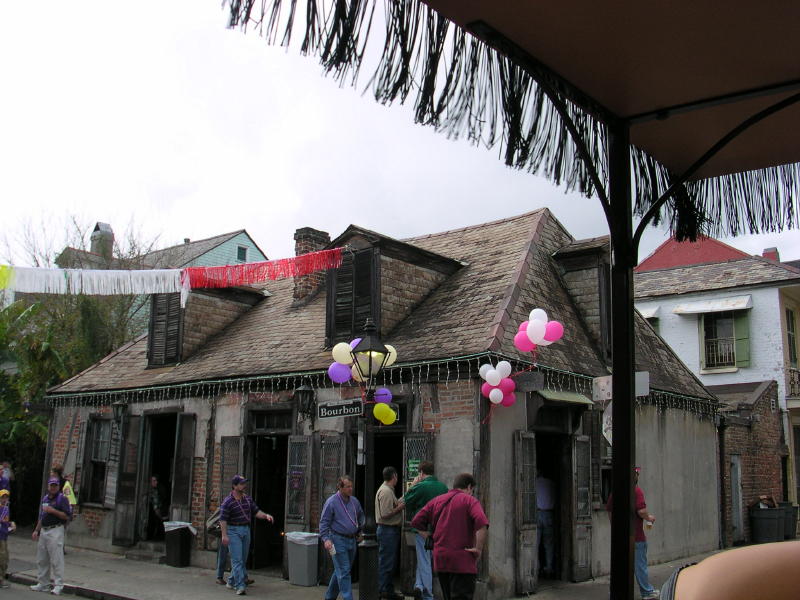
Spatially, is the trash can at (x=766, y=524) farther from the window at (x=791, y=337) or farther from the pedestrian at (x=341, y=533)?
the pedestrian at (x=341, y=533)

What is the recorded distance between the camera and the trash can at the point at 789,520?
18.9 metres

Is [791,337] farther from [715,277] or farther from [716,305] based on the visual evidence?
[715,277]

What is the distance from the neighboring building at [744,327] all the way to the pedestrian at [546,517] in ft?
35.2

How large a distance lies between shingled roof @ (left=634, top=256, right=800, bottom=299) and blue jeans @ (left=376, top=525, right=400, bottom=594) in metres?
15.4

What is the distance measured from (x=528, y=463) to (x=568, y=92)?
8.76 m

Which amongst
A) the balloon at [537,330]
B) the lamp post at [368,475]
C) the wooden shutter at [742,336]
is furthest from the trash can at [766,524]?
the lamp post at [368,475]

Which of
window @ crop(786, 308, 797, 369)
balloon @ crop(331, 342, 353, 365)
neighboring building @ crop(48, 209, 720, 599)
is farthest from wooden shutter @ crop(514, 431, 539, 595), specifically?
window @ crop(786, 308, 797, 369)

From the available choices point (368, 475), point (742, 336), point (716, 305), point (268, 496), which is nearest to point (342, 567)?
point (368, 475)

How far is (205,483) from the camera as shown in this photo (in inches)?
566

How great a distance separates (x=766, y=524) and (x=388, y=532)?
38.6 feet

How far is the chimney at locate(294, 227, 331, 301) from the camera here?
17078 mm

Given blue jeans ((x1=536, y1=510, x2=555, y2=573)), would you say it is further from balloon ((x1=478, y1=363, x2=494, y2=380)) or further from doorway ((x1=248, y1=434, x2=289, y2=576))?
doorway ((x1=248, y1=434, x2=289, y2=576))

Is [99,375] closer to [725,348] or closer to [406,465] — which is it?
[406,465]

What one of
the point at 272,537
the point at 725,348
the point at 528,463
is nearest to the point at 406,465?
the point at 528,463
